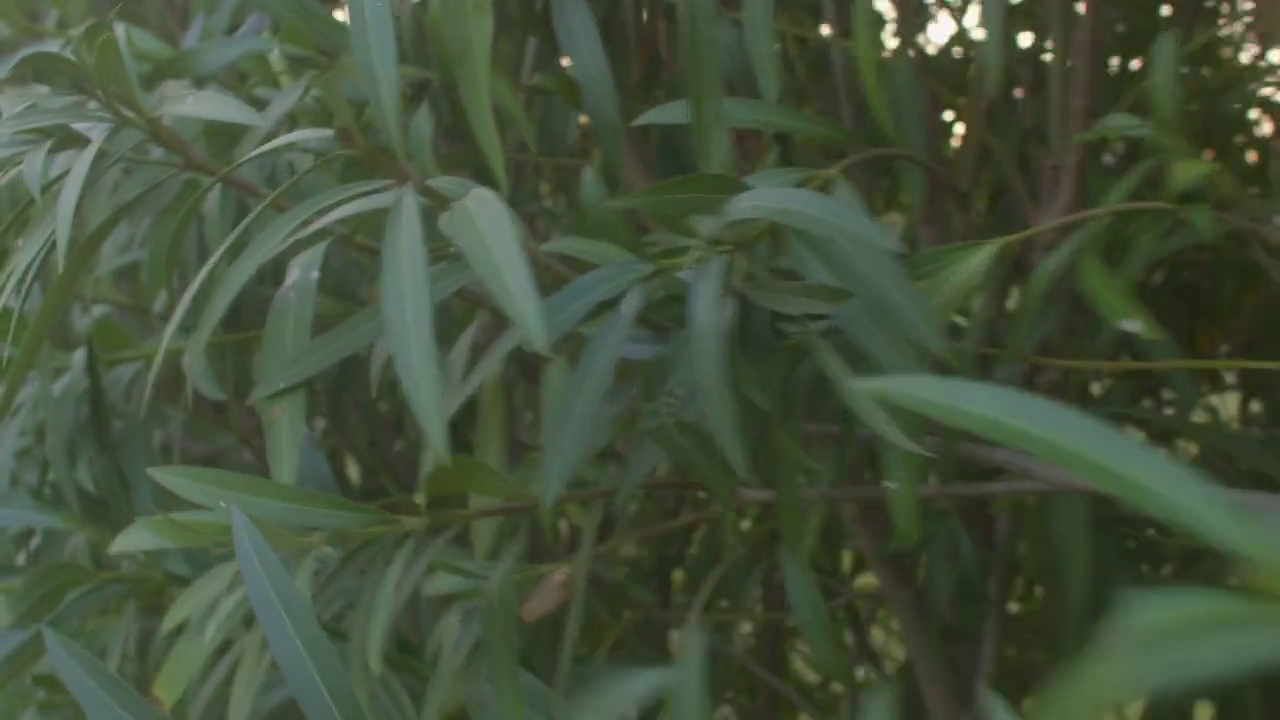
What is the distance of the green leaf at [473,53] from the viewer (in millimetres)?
437

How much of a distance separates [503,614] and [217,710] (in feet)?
0.67

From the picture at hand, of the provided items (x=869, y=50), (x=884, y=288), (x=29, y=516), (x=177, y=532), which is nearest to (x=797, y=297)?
(x=884, y=288)

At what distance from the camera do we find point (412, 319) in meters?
0.38

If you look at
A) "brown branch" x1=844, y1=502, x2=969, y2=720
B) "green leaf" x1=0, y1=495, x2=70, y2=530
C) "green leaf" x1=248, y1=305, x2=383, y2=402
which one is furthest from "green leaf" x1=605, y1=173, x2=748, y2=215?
"green leaf" x1=0, y1=495, x2=70, y2=530

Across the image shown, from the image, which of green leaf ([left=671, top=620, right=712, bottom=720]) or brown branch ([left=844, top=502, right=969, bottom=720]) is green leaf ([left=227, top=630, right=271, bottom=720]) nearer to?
green leaf ([left=671, top=620, right=712, bottom=720])

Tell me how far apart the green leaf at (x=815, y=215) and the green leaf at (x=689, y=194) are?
0.04 metres

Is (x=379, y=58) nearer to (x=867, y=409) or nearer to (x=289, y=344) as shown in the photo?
(x=289, y=344)

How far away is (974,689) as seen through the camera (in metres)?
0.67

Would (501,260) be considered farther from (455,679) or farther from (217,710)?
(217,710)

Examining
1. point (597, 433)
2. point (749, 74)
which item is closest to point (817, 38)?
point (749, 74)

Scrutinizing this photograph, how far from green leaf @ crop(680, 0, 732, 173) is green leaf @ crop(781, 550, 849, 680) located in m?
0.18

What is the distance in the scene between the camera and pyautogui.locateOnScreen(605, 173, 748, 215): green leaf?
1.44 ft

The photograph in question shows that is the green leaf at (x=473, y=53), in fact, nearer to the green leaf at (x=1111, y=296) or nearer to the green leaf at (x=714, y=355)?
the green leaf at (x=714, y=355)

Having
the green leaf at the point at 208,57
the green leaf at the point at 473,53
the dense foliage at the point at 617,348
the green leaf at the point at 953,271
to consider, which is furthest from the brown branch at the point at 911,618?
the green leaf at the point at 208,57
